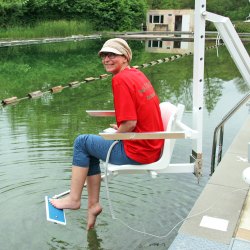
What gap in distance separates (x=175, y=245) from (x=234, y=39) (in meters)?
1.77

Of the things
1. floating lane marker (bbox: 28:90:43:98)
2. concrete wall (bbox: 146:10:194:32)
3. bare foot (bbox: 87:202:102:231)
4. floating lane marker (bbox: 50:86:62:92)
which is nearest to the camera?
bare foot (bbox: 87:202:102:231)

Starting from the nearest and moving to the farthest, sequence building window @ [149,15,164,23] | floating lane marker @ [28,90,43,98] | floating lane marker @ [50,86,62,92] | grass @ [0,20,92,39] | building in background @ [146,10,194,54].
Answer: floating lane marker @ [28,90,43,98]
floating lane marker @ [50,86,62,92]
grass @ [0,20,92,39]
building in background @ [146,10,194,54]
building window @ [149,15,164,23]

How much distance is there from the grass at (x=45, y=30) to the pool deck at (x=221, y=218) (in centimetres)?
2394

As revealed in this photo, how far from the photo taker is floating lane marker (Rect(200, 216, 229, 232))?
7.97 feet

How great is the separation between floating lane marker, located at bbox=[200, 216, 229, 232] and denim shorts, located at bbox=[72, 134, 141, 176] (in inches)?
26.6

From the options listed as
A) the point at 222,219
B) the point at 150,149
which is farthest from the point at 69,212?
the point at 222,219

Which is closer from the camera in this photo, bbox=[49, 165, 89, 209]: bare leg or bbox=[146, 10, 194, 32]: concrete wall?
bbox=[49, 165, 89, 209]: bare leg

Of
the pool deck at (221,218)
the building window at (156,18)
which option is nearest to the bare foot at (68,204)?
the pool deck at (221,218)

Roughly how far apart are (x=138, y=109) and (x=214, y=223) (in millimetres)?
1036

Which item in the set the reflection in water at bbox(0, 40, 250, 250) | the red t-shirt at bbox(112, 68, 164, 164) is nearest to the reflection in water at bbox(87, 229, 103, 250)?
the reflection in water at bbox(0, 40, 250, 250)

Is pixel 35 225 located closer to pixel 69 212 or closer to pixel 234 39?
pixel 69 212

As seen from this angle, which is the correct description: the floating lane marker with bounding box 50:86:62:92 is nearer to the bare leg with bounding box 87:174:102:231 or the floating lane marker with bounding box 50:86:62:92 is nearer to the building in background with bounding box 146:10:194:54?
the bare leg with bounding box 87:174:102:231

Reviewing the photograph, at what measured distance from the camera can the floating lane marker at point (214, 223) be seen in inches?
95.7

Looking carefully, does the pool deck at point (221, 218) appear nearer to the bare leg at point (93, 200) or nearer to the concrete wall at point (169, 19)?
the bare leg at point (93, 200)
